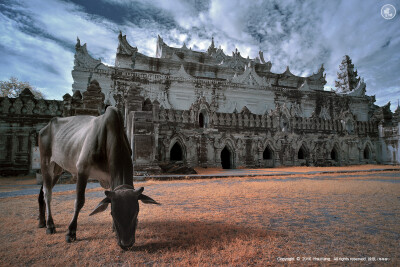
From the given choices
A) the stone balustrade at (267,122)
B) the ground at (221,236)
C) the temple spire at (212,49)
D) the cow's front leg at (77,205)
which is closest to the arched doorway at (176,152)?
the stone balustrade at (267,122)

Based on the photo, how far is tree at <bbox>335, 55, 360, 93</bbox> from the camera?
39.7 m

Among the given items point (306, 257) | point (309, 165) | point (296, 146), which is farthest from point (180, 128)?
point (306, 257)

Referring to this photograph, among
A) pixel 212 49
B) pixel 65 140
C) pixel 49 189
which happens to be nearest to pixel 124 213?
pixel 65 140

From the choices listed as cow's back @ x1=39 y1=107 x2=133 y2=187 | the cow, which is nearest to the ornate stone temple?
the cow

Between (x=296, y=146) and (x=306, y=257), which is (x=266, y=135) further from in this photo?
(x=306, y=257)

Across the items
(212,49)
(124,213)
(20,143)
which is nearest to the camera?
(124,213)

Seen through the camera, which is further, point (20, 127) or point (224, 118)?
point (224, 118)

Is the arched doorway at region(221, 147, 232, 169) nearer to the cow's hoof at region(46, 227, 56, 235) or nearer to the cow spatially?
the cow

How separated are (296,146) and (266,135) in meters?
3.28

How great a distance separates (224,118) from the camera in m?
18.6

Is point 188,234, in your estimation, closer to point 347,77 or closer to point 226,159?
point 226,159

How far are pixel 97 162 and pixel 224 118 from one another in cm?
1598

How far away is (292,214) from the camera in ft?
13.8

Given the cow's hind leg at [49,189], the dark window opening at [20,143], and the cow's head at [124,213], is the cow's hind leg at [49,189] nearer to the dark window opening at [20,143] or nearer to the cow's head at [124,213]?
the cow's head at [124,213]
